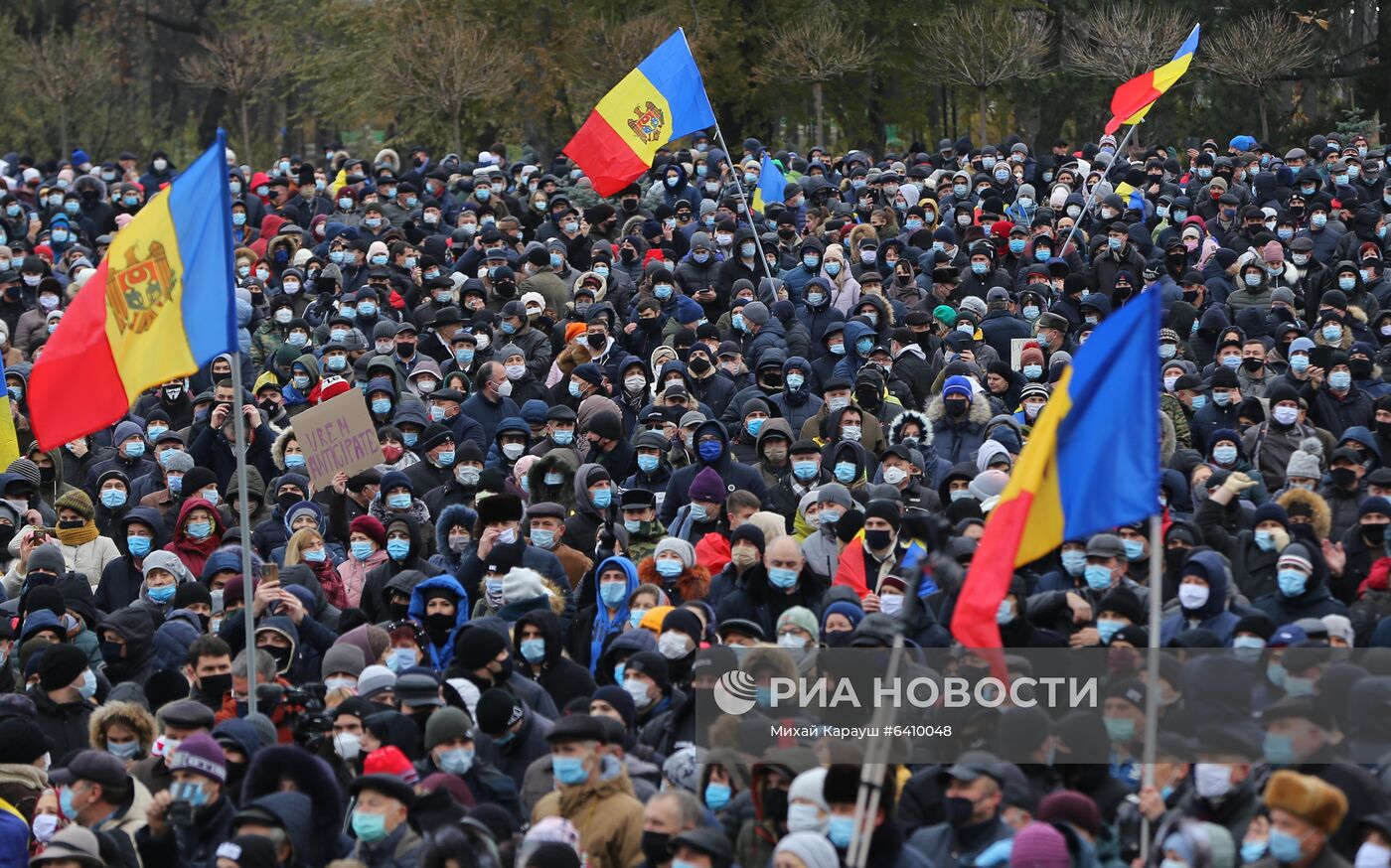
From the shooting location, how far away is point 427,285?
20969 mm

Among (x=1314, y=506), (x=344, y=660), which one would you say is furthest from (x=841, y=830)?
(x=1314, y=506)

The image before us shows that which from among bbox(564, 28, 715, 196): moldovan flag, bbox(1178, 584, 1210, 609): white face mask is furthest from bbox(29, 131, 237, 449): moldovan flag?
bbox(564, 28, 715, 196): moldovan flag

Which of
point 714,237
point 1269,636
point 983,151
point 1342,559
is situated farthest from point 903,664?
point 983,151

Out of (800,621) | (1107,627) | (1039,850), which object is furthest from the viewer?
(800,621)

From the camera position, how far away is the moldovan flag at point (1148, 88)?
20.7 m

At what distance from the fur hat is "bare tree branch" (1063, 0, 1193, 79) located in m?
27.0

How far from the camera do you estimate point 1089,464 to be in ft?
26.7

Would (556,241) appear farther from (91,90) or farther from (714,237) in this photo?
(91,90)

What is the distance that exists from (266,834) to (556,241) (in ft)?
46.9

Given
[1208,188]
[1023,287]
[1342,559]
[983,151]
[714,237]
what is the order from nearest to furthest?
[1342,559] → [1023,287] → [714,237] → [1208,188] → [983,151]

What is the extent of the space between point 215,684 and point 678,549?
2.67 m

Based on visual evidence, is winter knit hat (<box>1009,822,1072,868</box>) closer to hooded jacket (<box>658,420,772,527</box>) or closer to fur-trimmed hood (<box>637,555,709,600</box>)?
fur-trimmed hood (<box>637,555,709,600</box>)

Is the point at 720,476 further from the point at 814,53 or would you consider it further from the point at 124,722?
the point at 814,53

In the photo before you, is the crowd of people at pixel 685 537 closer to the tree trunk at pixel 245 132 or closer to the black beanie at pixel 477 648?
the black beanie at pixel 477 648
